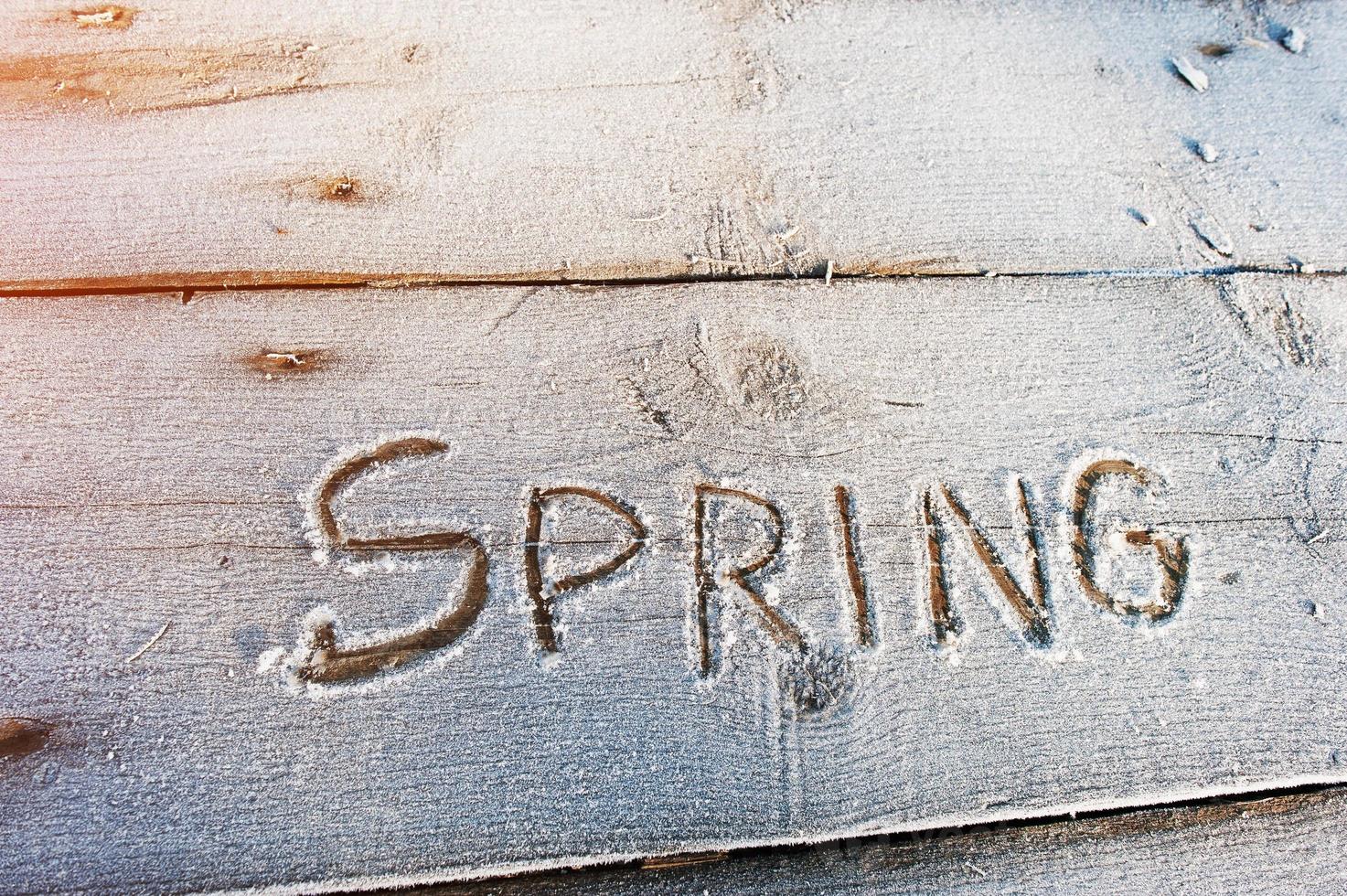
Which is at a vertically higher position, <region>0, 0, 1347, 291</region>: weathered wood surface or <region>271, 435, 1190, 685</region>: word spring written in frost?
<region>0, 0, 1347, 291</region>: weathered wood surface

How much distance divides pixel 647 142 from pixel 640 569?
2.78ft

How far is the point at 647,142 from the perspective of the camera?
1604 millimetres

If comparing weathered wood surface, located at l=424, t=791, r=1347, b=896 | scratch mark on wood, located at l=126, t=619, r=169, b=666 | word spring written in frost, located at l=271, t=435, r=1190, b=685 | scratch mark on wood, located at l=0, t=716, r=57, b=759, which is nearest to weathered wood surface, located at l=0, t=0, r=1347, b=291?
word spring written in frost, located at l=271, t=435, r=1190, b=685

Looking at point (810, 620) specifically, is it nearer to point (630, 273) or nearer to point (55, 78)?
point (630, 273)

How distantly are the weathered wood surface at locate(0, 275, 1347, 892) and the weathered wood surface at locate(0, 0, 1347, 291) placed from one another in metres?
0.10

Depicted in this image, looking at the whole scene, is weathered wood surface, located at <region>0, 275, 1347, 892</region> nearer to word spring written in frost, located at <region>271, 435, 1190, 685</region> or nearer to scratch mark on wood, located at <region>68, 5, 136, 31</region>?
word spring written in frost, located at <region>271, 435, 1190, 685</region>

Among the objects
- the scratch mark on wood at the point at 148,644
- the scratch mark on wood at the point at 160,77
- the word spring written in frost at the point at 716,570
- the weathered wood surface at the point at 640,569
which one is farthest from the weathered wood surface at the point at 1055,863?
the scratch mark on wood at the point at 160,77

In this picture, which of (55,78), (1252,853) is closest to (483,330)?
(55,78)

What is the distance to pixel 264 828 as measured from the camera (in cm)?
103

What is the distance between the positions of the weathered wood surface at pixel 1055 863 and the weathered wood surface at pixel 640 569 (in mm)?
34

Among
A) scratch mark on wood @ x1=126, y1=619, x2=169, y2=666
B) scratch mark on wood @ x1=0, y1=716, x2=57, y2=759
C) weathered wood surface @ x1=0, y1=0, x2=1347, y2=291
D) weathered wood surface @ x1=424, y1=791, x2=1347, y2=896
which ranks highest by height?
weathered wood surface @ x1=0, y1=0, x2=1347, y2=291

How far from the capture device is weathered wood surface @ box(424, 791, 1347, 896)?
1.04 m

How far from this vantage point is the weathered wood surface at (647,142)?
1.46m

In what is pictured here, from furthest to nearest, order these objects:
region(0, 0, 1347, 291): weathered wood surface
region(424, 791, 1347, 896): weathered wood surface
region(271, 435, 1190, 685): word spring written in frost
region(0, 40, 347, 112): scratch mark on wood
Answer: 1. region(0, 40, 347, 112): scratch mark on wood
2. region(0, 0, 1347, 291): weathered wood surface
3. region(271, 435, 1190, 685): word spring written in frost
4. region(424, 791, 1347, 896): weathered wood surface
